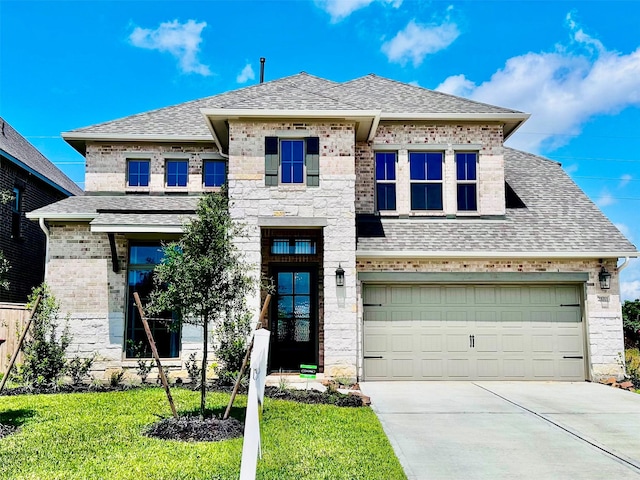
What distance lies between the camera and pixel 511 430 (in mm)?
8648

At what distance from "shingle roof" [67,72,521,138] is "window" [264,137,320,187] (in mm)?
785

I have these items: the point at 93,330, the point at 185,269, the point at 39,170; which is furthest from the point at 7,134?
the point at 185,269

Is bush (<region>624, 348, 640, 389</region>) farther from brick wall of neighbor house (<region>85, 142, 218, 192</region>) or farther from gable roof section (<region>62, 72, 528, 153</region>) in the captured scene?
brick wall of neighbor house (<region>85, 142, 218, 192</region>)

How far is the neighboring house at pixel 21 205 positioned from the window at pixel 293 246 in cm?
747

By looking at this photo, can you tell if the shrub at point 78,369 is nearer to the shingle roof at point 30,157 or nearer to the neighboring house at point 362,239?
the neighboring house at point 362,239

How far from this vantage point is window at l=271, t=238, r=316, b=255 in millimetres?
14531

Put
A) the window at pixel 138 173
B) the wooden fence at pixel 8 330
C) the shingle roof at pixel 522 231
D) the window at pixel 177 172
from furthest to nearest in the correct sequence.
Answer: the window at pixel 177 172, the window at pixel 138 173, the wooden fence at pixel 8 330, the shingle roof at pixel 522 231

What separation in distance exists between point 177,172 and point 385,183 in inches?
204

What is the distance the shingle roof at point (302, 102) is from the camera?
13430mm

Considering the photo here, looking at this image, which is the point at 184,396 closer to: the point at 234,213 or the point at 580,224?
the point at 234,213

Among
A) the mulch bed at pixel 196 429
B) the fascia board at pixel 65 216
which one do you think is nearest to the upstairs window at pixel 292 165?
the fascia board at pixel 65 216

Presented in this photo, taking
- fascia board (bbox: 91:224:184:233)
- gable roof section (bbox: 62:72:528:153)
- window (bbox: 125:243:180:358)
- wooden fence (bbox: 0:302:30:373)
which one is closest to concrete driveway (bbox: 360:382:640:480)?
window (bbox: 125:243:180:358)

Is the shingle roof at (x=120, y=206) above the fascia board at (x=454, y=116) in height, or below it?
below

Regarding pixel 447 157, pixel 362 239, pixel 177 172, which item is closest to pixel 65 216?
pixel 177 172
